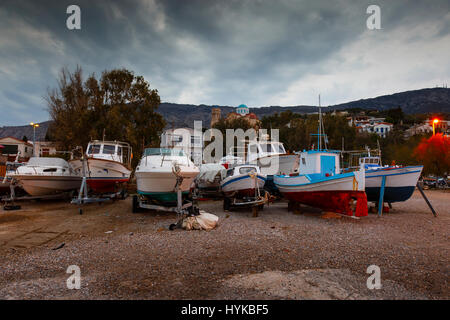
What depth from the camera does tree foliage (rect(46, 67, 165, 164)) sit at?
747 inches

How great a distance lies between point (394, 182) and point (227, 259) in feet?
27.8

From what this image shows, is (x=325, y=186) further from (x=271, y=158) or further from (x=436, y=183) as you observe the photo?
(x=436, y=183)

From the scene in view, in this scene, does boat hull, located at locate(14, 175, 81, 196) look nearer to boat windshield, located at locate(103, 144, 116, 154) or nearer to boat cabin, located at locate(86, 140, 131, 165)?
boat cabin, located at locate(86, 140, 131, 165)

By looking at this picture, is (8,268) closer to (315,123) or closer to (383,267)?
(383,267)

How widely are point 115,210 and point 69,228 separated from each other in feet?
10.5

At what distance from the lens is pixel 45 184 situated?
12.6m

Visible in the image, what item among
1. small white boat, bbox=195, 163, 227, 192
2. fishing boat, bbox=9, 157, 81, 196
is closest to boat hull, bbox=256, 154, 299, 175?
small white boat, bbox=195, 163, 227, 192

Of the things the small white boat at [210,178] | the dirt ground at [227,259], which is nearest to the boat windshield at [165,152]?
the dirt ground at [227,259]

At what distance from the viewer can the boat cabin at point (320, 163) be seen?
10.5 metres

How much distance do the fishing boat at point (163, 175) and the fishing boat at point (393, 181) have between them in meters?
6.78

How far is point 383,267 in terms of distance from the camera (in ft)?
14.2

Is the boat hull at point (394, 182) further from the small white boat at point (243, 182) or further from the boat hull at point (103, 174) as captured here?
the boat hull at point (103, 174)

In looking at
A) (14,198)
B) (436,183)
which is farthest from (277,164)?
(436,183)
